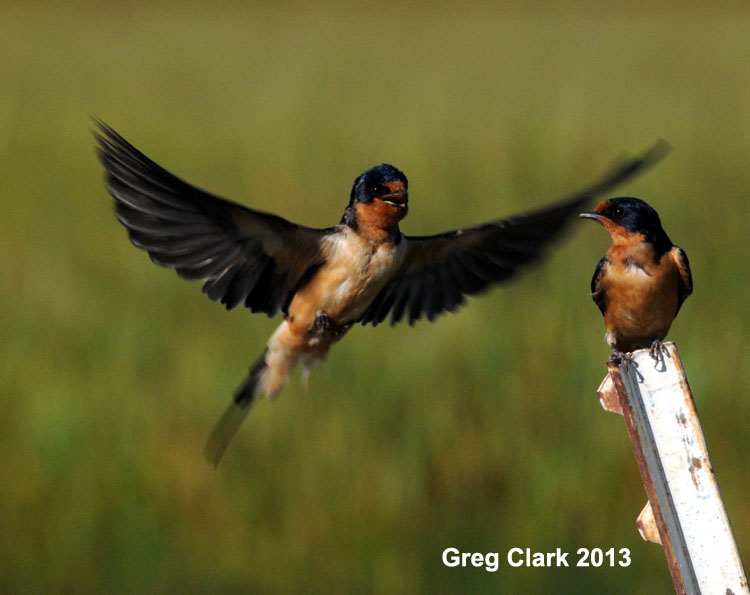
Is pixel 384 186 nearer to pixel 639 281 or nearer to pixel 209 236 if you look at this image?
pixel 209 236

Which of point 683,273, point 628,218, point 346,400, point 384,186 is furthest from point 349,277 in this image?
point 346,400

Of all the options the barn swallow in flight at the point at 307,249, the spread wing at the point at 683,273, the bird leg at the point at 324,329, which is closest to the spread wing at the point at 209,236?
the barn swallow in flight at the point at 307,249

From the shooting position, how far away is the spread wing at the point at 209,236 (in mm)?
2924

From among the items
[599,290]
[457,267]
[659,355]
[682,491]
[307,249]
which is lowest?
[682,491]

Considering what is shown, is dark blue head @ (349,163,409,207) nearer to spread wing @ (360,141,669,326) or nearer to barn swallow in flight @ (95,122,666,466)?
barn swallow in flight @ (95,122,666,466)

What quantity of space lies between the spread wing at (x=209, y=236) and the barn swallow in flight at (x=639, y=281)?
0.80 m

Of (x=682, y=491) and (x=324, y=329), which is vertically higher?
(x=324, y=329)

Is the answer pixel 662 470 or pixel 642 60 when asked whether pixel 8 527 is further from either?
pixel 642 60

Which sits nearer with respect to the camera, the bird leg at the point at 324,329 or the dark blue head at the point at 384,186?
the dark blue head at the point at 384,186

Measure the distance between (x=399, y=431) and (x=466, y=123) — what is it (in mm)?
6657

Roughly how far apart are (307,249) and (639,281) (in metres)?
0.91

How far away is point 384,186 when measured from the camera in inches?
111

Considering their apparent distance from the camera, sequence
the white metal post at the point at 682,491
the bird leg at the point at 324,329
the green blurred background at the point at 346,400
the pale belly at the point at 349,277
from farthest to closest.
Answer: the green blurred background at the point at 346,400
the bird leg at the point at 324,329
the pale belly at the point at 349,277
the white metal post at the point at 682,491

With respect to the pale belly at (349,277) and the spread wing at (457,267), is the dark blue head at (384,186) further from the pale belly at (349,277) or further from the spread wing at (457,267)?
the spread wing at (457,267)
